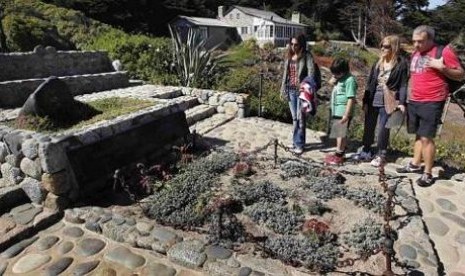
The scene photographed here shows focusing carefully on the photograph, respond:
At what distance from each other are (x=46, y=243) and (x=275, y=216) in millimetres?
2263

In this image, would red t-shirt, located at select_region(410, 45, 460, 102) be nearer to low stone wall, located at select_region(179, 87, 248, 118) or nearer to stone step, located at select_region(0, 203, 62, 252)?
low stone wall, located at select_region(179, 87, 248, 118)

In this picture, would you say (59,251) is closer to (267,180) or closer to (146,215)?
(146,215)

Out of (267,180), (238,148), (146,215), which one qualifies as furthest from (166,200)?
(238,148)

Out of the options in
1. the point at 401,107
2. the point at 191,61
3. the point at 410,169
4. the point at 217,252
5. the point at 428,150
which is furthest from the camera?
the point at 191,61

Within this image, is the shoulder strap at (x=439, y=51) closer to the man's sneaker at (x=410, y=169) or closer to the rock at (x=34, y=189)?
the man's sneaker at (x=410, y=169)

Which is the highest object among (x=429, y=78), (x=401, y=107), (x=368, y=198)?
(x=429, y=78)

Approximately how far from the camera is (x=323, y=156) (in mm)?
5812

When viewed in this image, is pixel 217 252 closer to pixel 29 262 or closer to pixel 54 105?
pixel 29 262

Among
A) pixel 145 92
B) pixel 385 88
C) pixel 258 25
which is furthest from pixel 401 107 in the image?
pixel 258 25

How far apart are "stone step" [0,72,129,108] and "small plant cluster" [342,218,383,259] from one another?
7024 mm

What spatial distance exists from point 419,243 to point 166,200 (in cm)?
255

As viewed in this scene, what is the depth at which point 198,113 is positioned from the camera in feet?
26.5

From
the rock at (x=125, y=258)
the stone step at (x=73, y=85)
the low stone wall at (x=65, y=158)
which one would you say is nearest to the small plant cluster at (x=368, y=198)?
the rock at (x=125, y=258)

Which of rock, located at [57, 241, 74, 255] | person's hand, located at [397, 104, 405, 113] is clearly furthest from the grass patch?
person's hand, located at [397, 104, 405, 113]
